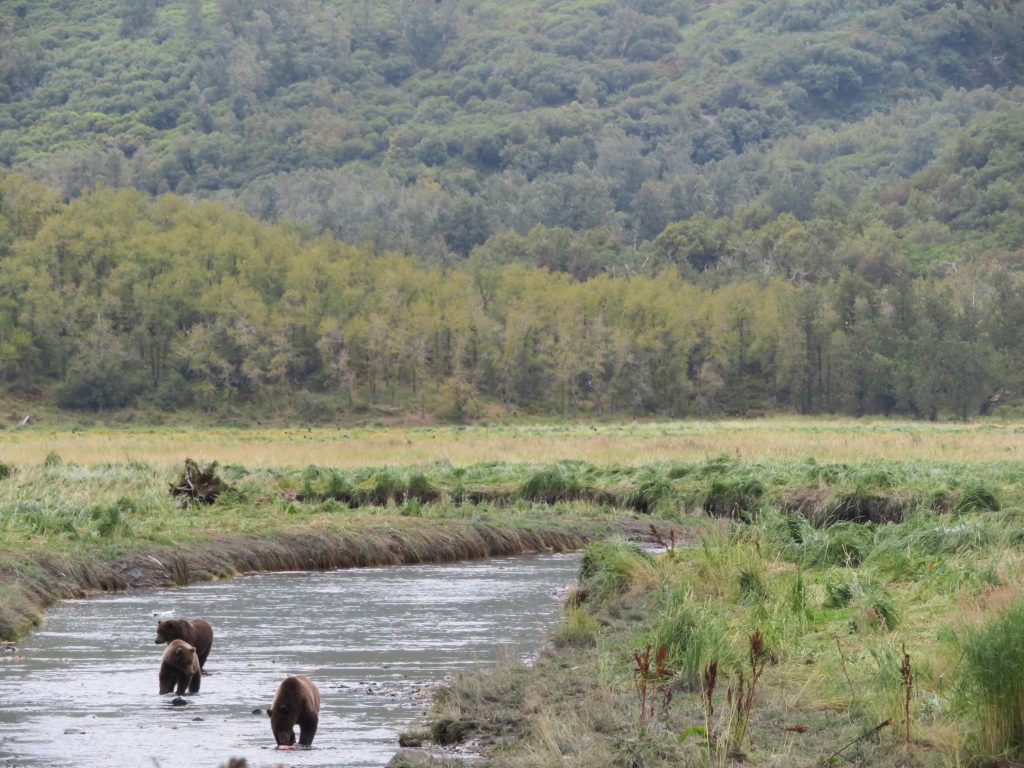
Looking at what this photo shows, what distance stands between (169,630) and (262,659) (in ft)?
5.77

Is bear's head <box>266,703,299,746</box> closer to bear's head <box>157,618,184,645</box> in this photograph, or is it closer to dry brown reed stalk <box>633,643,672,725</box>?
dry brown reed stalk <box>633,643,672,725</box>

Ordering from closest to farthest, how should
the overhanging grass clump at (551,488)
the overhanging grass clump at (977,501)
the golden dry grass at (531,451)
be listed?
1. the overhanging grass clump at (977,501)
2. the overhanging grass clump at (551,488)
3. the golden dry grass at (531,451)

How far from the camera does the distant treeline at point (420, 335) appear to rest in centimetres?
9619

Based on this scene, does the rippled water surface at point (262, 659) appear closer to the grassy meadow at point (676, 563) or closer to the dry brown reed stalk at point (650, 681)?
the grassy meadow at point (676, 563)

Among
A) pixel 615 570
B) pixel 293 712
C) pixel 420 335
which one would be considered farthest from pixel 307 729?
pixel 420 335

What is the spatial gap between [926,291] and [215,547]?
279 feet

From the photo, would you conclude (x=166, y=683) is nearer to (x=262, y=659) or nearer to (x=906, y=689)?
(x=262, y=659)

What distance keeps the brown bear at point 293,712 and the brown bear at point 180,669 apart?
97.6 inches

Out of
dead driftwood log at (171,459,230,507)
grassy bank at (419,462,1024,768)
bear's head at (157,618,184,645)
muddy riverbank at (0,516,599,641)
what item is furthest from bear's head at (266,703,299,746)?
dead driftwood log at (171,459,230,507)

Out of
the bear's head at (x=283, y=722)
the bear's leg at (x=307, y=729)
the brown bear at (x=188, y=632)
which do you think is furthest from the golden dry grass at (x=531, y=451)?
the bear's head at (x=283, y=722)

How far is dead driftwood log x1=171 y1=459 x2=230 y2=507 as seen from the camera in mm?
29625

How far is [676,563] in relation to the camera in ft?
64.5

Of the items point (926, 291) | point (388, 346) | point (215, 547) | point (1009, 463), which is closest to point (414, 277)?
point (388, 346)

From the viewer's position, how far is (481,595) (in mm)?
22078
